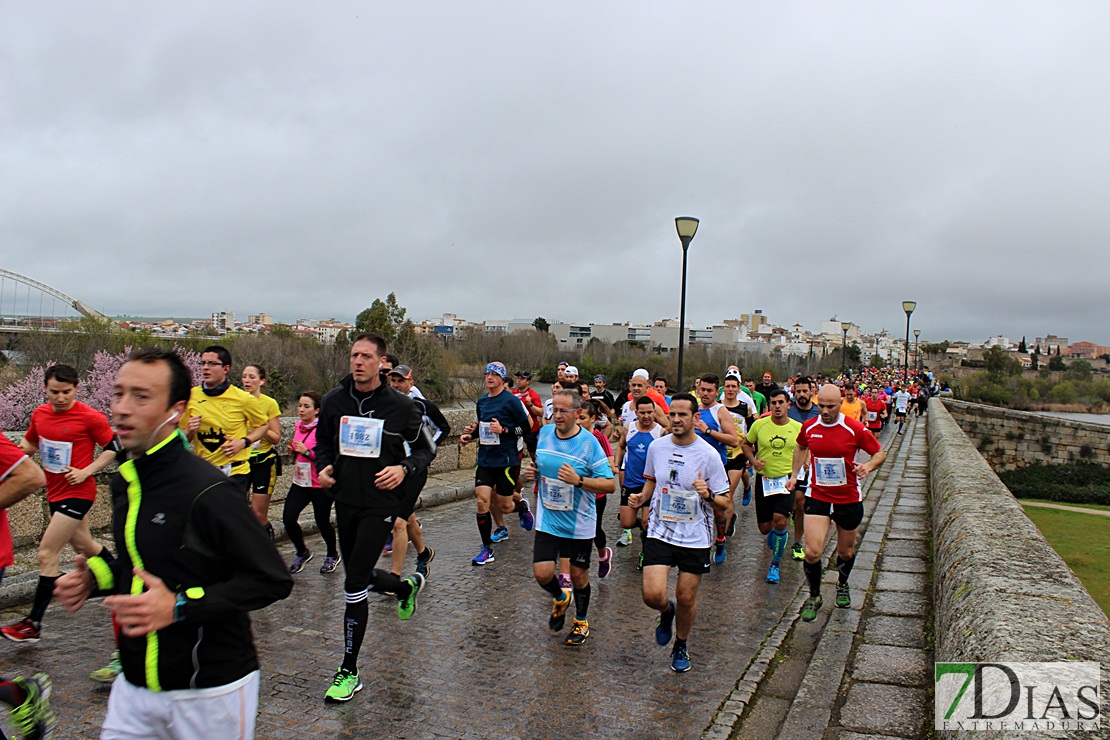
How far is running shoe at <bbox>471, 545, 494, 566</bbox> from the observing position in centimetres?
784

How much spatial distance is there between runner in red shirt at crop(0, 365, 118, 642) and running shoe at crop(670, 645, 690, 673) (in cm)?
398

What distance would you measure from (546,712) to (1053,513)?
819 inches

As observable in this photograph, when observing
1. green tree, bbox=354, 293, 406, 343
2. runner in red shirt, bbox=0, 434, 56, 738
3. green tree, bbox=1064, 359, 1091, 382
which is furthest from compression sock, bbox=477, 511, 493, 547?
green tree, bbox=1064, 359, 1091, 382

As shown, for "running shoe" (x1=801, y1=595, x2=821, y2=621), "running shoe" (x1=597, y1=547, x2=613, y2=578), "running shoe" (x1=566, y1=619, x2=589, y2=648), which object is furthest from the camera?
"running shoe" (x1=597, y1=547, x2=613, y2=578)

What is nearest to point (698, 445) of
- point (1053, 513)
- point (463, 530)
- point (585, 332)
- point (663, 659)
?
point (663, 659)

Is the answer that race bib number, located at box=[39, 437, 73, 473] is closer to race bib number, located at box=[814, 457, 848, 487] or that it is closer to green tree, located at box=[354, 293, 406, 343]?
race bib number, located at box=[814, 457, 848, 487]

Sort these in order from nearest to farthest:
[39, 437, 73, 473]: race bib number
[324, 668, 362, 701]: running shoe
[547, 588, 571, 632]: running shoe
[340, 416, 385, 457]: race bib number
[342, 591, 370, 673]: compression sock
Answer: [324, 668, 362, 701]: running shoe < [342, 591, 370, 673]: compression sock < [340, 416, 385, 457]: race bib number < [39, 437, 73, 473]: race bib number < [547, 588, 571, 632]: running shoe

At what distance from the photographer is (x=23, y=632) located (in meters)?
5.06

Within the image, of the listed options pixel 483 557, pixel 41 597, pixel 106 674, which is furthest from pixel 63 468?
pixel 483 557

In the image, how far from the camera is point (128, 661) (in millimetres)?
2438

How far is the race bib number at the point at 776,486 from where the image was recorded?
8.10 meters

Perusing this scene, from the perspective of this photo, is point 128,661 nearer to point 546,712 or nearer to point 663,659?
point 546,712

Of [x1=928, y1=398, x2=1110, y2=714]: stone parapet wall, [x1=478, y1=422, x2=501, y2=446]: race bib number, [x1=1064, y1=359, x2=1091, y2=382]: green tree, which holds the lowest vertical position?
[x1=928, y1=398, x2=1110, y2=714]: stone parapet wall

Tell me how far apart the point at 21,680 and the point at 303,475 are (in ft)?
13.5
